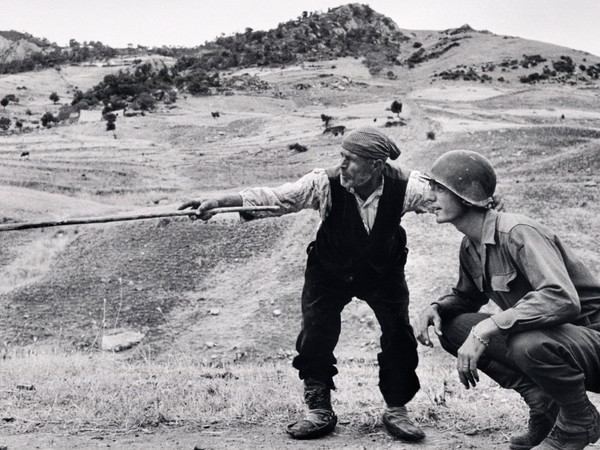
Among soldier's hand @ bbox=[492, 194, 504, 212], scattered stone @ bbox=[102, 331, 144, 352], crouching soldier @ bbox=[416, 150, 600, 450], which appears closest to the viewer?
crouching soldier @ bbox=[416, 150, 600, 450]

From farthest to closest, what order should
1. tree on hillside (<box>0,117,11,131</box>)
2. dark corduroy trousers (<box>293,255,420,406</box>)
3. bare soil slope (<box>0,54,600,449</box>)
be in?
tree on hillside (<box>0,117,11,131</box>) < bare soil slope (<box>0,54,600,449</box>) < dark corduroy trousers (<box>293,255,420,406</box>)

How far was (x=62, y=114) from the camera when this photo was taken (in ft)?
128

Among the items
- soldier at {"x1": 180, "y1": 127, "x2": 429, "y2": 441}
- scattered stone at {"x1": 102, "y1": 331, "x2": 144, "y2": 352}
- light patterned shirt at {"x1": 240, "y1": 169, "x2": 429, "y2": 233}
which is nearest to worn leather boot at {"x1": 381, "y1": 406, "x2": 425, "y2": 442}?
soldier at {"x1": 180, "y1": 127, "x2": 429, "y2": 441}

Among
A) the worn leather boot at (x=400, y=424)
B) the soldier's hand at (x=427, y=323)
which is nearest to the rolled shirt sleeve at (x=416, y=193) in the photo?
the soldier's hand at (x=427, y=323)

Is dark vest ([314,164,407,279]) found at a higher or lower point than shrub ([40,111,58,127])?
higher

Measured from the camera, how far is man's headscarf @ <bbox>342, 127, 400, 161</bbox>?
12.9 feet

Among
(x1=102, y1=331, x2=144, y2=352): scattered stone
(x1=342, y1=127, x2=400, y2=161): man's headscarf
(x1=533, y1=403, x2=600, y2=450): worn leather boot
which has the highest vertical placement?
(x1=342, y1=127, x2=400, y2=161): man's headscarf

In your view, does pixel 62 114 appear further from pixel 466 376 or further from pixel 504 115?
pixel 466 376

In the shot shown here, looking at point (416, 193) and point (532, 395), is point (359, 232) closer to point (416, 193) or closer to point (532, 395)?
point (416, 193)

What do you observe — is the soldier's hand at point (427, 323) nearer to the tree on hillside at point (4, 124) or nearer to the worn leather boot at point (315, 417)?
the worn leather boot at point (315, 417)

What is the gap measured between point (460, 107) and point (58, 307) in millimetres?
26531

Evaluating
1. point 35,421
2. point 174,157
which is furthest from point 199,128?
point 35,421

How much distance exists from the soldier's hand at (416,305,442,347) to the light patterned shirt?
60 centimetres

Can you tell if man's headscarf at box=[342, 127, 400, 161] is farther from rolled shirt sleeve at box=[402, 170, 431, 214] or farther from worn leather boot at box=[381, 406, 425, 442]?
worn leather boot at box=[381, 406, 425, 442]
